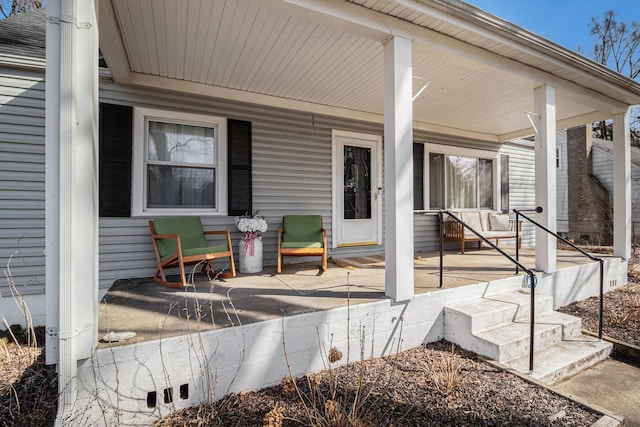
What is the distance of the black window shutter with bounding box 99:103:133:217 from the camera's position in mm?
3705

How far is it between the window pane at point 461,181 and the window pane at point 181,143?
4.77 meters

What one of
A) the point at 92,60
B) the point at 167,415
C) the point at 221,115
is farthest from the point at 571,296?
the point at 92,60

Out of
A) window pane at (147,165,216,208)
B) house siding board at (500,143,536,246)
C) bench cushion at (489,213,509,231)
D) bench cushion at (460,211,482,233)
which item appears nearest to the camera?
window pane at (147,165,216,208)

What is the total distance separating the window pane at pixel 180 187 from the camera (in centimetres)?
404

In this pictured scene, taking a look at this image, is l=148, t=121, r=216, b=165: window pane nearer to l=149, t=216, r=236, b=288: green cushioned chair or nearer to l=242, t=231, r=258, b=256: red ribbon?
l=149, t=216, r=236, b=288: green cushioned chair

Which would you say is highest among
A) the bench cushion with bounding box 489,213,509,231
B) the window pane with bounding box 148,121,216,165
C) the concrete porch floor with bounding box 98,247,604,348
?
the window pane with bounding box 148,121,216,165

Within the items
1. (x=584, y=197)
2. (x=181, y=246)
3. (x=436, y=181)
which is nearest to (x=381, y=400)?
(x=181, y=246)

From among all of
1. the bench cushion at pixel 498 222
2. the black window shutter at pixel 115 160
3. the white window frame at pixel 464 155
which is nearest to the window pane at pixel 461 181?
the white window frame at pixel 464 155

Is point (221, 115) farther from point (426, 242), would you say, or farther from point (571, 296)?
point (571, 296)

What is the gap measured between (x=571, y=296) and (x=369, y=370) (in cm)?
337

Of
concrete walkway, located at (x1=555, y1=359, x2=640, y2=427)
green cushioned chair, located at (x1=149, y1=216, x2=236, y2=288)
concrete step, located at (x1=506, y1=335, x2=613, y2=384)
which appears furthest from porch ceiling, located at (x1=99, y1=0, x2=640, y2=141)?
concrete walkway, located at (x1=555, y1=359, x2=640, y2=427)

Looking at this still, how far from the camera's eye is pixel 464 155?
666cm

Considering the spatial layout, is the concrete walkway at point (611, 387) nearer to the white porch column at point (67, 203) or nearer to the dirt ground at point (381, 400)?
the dirt ground at point (381, 400)

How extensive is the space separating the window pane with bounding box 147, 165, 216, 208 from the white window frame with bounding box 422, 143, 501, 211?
4.03 m
